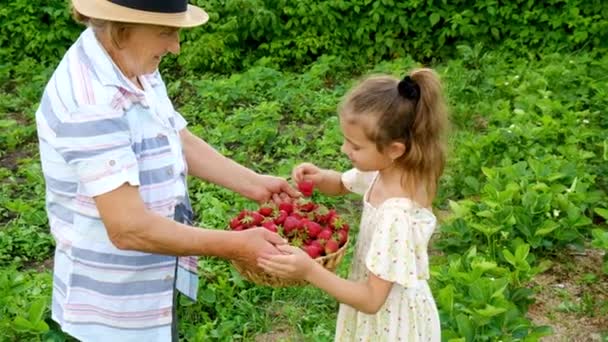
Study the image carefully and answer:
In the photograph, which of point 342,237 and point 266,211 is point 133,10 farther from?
point 342,237

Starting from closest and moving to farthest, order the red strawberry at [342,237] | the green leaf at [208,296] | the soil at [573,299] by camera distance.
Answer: the red strawberry at [342,237] → the soil at [573,299] → the green leaf at [208,296]

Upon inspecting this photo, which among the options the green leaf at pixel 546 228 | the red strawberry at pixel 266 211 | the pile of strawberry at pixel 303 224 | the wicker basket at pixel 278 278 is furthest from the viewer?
the green leaf at pixel 546 228

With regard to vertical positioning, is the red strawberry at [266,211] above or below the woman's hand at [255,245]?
below

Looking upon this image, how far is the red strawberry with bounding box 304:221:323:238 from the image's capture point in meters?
2.95

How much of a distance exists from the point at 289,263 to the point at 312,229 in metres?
0.30

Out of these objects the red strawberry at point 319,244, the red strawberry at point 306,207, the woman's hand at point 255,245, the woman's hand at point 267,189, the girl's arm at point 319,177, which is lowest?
the woman's hand at point 267,189

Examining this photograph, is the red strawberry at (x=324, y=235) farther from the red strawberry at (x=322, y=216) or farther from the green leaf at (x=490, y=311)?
the green leaf at (x=490, y=311)

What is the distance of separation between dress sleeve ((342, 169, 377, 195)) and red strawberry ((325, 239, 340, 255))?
22 centimetres

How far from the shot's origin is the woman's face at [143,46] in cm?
264

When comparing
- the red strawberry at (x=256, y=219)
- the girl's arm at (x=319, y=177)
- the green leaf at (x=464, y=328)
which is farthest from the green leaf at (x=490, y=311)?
the red strawberry at (x=256, y=219)

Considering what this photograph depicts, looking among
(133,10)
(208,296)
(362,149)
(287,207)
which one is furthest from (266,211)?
(208,296)

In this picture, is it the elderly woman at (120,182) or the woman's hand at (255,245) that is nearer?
the elderly woman at (120,182)

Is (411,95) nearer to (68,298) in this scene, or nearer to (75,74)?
(75,74)

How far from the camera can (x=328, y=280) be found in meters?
2.71
